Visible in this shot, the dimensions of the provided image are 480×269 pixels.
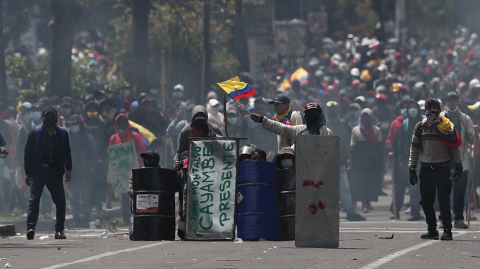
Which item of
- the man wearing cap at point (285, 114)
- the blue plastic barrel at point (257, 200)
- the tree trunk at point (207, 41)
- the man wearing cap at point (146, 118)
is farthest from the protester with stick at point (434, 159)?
the tree trunk at point (207, 41)

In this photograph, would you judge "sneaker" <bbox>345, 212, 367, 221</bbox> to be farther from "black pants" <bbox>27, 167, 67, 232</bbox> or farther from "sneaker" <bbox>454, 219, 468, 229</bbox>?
"black pants" <bbox>27, 167, 67, 232</bbox>

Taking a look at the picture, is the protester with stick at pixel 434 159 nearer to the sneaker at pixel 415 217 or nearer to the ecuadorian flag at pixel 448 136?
the ecuadorian flag at pixel 448 136

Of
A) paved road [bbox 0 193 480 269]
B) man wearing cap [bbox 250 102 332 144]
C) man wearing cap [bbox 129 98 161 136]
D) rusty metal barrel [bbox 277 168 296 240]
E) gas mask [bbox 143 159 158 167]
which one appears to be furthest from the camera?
man wearing cap [bbox 129 98 161 136]

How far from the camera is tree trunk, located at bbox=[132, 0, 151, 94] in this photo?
23.3 meters

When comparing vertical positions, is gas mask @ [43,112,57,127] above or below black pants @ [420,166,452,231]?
above

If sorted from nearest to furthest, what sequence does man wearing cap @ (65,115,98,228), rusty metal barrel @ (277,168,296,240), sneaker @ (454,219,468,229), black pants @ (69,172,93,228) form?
rusty metal barrel @ (277,168,296,240) < sneaker @ (454,219,468,229) < black pants @ (69,172,93,228) < man wearing cap @ (65,115,98,228)

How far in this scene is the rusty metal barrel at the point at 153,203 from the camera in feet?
32.9

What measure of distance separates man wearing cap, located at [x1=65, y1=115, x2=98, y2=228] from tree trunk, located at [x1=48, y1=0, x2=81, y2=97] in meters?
4.85

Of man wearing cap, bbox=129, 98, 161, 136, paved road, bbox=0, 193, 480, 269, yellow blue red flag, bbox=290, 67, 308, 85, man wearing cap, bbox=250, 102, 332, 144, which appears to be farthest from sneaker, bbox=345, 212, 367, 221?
yellow blue red flag, bbox=290, 67, 308, 85

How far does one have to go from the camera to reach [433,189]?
11.3 m

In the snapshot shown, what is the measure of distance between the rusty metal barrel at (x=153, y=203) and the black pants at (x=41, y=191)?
220 cm

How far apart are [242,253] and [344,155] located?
318 inches

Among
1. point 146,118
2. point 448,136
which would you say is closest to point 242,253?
point 448,136

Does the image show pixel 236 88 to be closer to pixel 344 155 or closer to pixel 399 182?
pixel 399 182
